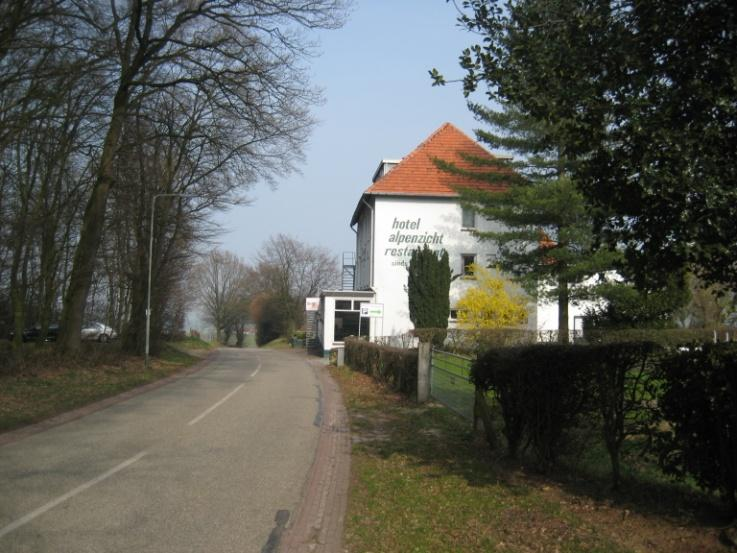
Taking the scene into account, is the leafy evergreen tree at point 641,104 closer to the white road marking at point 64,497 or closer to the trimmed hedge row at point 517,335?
the white road marking at point 64,497

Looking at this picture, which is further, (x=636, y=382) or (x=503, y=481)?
(x=503, y=481)

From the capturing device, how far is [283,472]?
29.8ft

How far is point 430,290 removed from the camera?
35969 millimetres

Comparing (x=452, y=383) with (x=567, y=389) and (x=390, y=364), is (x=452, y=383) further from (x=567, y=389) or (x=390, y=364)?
(x=567, y=389)

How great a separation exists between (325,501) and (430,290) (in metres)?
28.6

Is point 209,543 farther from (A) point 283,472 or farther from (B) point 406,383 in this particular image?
(B) point 406,383

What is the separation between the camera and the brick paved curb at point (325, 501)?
20.2 feet

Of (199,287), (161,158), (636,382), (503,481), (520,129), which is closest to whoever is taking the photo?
(636,382)

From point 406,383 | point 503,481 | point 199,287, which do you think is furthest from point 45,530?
point 199,287

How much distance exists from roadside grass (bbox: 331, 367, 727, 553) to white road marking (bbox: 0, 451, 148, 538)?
2.82 m

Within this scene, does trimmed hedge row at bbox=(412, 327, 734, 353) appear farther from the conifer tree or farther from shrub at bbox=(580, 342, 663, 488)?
shrub at bbox=(580, 342, 663, 488)

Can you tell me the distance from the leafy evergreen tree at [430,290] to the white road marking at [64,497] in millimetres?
26589

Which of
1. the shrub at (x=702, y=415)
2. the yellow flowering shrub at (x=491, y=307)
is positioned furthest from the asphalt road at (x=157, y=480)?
the yellow flowering shrub at (x=491, y=307)

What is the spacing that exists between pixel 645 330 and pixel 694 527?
74.1ft
